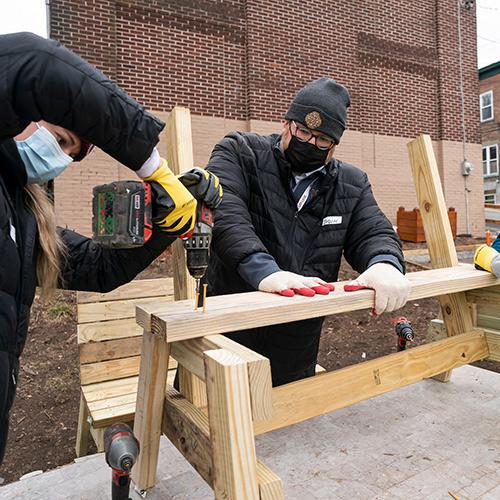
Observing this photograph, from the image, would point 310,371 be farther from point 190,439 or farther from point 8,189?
point 8,189

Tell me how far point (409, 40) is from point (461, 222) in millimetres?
5109

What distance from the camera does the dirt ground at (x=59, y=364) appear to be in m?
3.34

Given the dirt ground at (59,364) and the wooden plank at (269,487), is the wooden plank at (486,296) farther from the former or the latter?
the wooden plank at (269,487)

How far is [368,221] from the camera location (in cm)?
225

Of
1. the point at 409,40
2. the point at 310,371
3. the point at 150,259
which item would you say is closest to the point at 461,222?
the point at 409,40

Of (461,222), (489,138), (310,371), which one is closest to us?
(310,371)

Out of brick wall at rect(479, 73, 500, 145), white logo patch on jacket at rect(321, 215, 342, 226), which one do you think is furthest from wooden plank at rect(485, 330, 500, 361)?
brick wall at rect(479, 73, 500, 145)

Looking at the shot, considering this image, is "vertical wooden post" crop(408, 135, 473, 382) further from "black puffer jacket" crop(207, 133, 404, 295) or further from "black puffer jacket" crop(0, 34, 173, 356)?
"black puffer jacket" crop(0, 34, 173, 356)

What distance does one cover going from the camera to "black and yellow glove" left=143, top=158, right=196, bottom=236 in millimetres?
1302

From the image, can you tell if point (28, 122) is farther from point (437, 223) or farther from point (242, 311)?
point (437, 223)

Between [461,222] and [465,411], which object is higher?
[461,222]

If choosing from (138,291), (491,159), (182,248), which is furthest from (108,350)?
(491,159)

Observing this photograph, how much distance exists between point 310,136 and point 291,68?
8.39 meters

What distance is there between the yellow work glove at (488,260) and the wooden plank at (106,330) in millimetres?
2290
